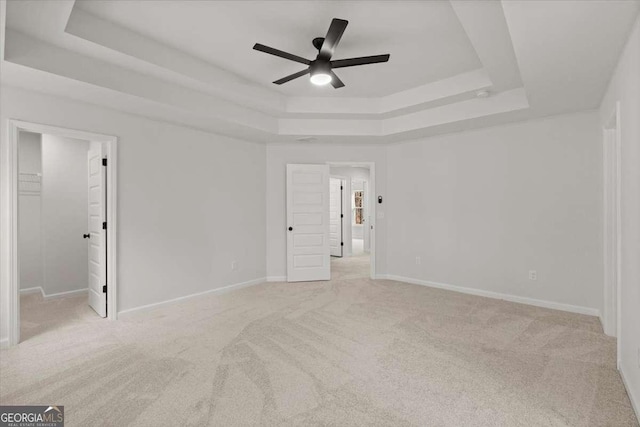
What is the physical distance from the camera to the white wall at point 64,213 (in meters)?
4.61

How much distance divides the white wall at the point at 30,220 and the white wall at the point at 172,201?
2.40 meters

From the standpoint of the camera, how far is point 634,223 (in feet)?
6.88

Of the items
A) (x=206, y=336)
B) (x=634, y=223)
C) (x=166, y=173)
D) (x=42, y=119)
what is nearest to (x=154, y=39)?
(x=42, y=119)

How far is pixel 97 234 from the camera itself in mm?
3867

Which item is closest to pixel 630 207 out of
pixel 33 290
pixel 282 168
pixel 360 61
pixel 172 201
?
Answer: pixel 360 61

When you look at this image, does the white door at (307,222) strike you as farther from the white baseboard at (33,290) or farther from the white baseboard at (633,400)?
the white baseboard at (633,400)

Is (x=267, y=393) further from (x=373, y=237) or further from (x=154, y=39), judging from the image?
(x=373, y=237)

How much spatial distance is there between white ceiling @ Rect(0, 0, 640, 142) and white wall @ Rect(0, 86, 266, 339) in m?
0.27

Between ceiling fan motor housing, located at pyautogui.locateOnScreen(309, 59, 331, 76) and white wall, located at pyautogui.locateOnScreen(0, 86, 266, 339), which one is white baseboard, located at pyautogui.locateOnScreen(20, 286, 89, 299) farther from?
ceiling fan motor housing, located at pyautogui.locateOnScreen(309, 59, 331, 76)

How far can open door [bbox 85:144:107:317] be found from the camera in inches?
146

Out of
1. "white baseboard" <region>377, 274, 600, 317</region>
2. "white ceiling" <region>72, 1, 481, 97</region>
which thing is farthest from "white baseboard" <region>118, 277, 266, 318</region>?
"white ceiling" <region>72, 1, 481, 97</region>

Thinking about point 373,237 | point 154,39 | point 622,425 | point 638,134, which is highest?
point 154,39

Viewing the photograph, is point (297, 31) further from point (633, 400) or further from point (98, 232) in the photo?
point (633, 400)

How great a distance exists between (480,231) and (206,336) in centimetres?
385
